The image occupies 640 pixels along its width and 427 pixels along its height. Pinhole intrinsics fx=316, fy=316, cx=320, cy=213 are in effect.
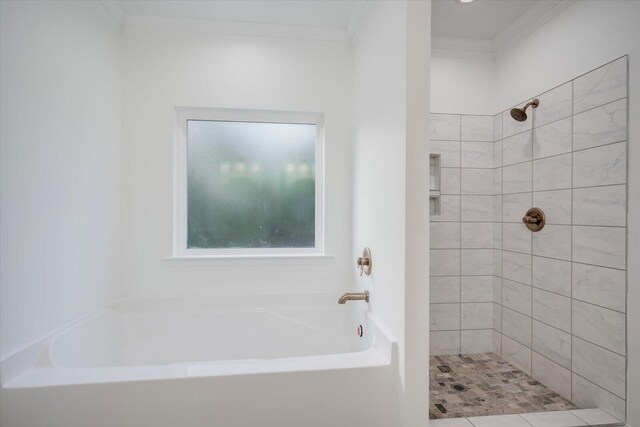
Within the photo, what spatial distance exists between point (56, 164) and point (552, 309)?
9.27 feet

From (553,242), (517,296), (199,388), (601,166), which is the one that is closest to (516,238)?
(553,242)

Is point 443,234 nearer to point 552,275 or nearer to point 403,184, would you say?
point 552,275

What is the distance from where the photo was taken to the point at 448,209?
2354 millimetres

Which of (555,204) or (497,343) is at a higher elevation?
(555,204)

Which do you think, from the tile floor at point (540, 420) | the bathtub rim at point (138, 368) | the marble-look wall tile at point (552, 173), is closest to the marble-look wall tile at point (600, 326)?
the tile floor at point (540, 420)

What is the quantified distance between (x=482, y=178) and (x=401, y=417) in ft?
5.84

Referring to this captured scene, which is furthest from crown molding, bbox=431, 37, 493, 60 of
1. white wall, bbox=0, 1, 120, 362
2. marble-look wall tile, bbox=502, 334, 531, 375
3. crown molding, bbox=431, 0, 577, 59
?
white wall, bbox=0, 1, 120, 362

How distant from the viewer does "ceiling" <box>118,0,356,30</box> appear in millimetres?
1939

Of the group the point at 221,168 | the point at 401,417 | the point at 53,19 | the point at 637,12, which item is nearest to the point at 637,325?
the point at 401,417

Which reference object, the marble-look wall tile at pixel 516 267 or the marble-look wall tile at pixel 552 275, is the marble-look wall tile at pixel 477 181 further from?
the marble-look wall tile at pixel 552 275

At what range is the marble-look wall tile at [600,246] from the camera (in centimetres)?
154

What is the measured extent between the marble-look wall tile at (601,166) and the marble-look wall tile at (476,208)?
63 centimetres

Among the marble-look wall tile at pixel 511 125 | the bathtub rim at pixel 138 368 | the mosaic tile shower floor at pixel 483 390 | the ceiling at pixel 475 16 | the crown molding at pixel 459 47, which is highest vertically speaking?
the ceiling at pixel 475 16

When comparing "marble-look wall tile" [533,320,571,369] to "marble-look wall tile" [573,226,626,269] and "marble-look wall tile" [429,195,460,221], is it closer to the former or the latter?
"marble-look wall tile" [573,226,626,269]
